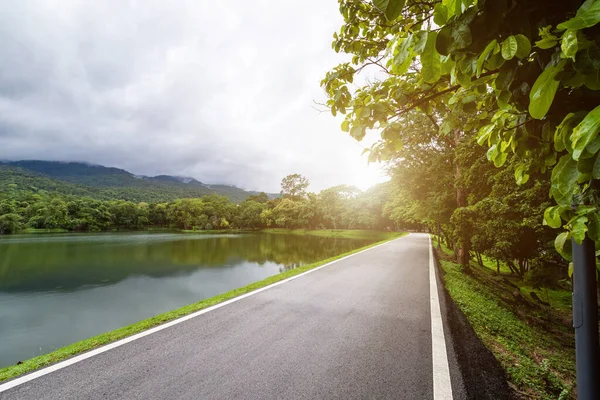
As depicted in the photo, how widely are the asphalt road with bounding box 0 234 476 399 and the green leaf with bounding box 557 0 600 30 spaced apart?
3193 mm

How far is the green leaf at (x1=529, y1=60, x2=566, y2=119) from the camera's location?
1.02 m

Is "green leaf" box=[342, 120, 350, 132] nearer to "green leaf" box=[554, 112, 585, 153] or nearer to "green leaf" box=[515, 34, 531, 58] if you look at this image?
"green leaf" box=[515, 34, 531, 58]

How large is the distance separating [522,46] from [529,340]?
20.1 feet

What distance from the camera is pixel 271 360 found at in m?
3.30

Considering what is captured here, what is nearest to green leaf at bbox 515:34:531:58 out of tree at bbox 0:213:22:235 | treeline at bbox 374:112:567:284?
treeline at bbox 374:112:567:284

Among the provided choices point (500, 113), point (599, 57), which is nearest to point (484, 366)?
point (500, 113)

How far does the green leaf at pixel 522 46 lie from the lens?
3.64ft

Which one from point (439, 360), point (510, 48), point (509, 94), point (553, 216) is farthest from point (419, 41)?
point (439, 360)

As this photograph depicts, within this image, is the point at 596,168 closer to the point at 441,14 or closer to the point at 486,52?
the point at 486,52

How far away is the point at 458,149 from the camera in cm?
879

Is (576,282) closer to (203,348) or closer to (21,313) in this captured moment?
(203,348)

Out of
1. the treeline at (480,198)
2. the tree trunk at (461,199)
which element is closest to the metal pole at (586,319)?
the treeline at (480,198)

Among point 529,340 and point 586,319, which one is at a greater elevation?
point 586,319

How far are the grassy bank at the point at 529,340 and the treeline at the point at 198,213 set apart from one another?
44.8m
